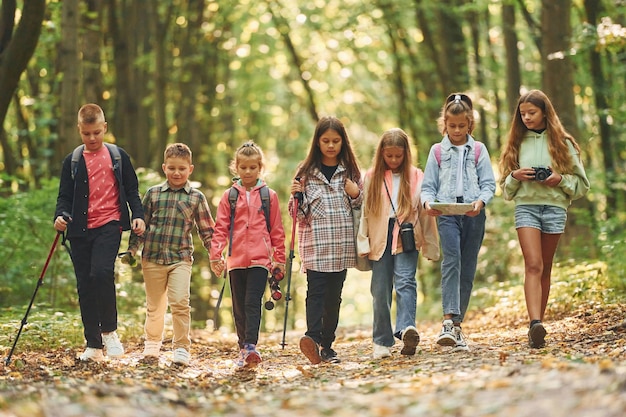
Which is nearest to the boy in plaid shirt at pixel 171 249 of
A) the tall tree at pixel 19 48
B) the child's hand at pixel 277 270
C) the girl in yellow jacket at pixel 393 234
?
the child's hand at pixel 277 270

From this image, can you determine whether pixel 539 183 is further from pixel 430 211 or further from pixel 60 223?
pixel 60 223

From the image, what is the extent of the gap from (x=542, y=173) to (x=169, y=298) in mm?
3576

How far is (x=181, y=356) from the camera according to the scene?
8633mm

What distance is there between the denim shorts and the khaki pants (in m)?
3.12

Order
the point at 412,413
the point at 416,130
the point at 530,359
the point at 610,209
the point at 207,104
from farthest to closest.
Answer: the point at 416,130 < the point at 207,104 < the point at 610,209 < the point at 530,359 < the point at 412,413

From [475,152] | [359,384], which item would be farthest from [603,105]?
Result: [359,384]

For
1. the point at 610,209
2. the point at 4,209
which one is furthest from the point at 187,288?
the point at 610,209

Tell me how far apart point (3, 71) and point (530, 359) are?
21.0 feet

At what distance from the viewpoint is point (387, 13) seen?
930 inches

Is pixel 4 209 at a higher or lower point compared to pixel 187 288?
higher

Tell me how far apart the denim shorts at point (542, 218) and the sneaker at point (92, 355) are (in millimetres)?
3990

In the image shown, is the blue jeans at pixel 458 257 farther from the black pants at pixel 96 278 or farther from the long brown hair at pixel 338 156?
the black pants at pixel 96 278

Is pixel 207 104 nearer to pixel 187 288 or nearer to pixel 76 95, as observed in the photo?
pixel 76 95

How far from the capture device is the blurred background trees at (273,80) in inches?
520
